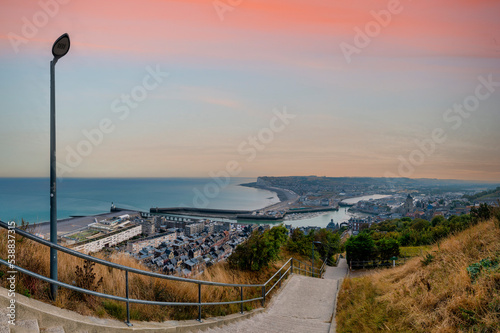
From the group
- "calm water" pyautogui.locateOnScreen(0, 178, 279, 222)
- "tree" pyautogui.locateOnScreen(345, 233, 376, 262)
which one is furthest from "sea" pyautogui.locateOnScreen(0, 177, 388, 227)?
"tree" pyautogui.locateOnScreen(345, 233, 376, 262)

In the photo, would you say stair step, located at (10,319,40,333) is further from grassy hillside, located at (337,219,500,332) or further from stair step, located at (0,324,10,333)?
grassy hillside, located at (337,219,500,332)

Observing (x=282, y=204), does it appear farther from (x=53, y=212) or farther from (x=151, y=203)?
(x=53, y=212)

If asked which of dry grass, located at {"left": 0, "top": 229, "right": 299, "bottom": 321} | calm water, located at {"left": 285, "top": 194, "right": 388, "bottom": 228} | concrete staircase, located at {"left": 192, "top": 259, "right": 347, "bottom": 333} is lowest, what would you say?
calm water, located at {"left": 285, "top": 194, "right": 388, "bottom": 228}

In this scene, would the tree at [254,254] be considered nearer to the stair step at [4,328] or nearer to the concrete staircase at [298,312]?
the concrete staircase at [298,312]

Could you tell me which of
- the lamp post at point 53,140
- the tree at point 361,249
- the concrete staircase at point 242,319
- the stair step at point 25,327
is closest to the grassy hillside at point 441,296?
the concrete staircase at point 242,319

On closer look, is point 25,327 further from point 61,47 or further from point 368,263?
point 368,263

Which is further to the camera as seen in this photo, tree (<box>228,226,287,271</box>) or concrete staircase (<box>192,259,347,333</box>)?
tree (<box>228,226,287,271</box>)
